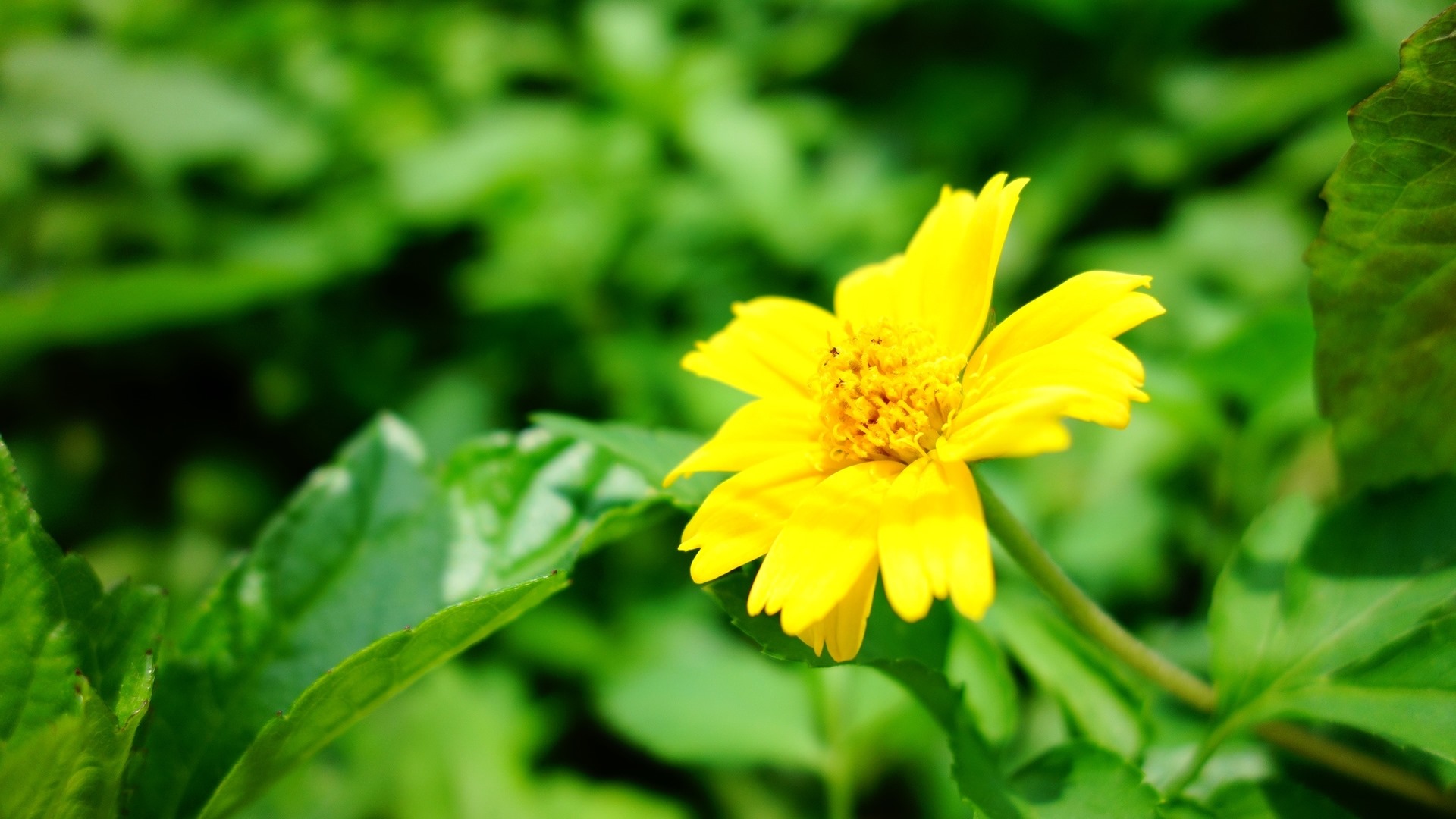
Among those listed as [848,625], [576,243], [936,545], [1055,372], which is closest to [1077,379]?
[1055,372]

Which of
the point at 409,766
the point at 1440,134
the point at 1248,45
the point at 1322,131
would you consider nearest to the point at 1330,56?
the point at 1322,131

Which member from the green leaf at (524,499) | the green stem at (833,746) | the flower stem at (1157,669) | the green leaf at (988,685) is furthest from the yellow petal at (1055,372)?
the green stem at (833,746)

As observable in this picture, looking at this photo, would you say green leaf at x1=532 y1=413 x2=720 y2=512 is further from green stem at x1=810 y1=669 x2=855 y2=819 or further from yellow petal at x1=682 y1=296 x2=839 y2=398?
green stem at x1=810 y1=669 x2=855 y2=819

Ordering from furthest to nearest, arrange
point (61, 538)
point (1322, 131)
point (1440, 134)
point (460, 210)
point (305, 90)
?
1. point (305, 90)
2. point (460, 210)
3. point (61, 538)
4. point (1322, 131)
5. point (1440, 134)

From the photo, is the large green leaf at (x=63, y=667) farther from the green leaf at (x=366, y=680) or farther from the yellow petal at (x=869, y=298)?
the yellow petal at (x=869, y=298)

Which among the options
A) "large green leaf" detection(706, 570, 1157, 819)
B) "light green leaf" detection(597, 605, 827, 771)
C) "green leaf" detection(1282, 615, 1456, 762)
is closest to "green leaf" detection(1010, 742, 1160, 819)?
"large green leaf" detection(706, 570, 1157, 819)

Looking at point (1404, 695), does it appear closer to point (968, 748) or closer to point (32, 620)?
point (968, 748)

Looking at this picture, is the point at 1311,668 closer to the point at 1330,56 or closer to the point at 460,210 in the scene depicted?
the point at 1330,56
